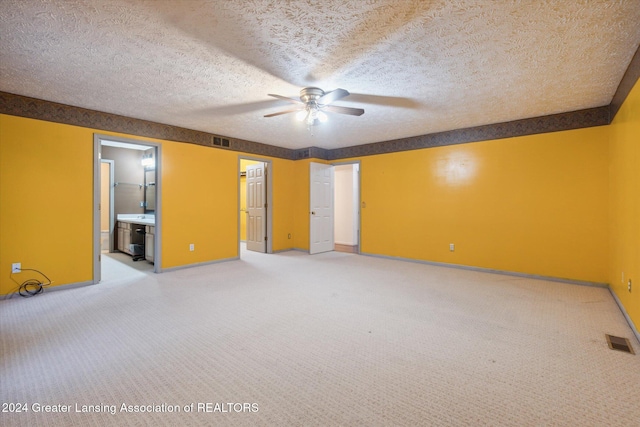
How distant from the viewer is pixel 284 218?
6.83 meters

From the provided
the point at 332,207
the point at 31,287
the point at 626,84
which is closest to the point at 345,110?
the point at 626,84

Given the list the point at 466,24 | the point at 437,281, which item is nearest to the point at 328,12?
the point at 466,24

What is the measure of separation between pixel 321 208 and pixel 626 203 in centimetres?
488

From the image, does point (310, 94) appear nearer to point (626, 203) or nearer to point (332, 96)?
point (332, 96)

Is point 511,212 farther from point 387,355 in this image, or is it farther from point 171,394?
point 171,394

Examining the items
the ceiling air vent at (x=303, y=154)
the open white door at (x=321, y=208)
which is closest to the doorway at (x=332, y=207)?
the open white door at (x=321, y=208)

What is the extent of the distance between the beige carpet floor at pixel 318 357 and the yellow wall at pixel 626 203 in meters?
0.29

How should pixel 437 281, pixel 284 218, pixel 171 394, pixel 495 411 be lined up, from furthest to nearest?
pixel 284 218, pixel 437 281, pixel 171 394, pixel 495 411

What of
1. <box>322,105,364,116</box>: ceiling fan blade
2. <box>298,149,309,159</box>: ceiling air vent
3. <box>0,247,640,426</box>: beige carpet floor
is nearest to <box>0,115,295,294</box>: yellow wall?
<box>0,247,640,426</box>: beige carpet floor

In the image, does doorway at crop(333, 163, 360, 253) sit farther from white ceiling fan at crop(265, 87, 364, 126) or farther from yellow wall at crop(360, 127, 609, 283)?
white ceiling fan at crop(265, 87, 364, 126)

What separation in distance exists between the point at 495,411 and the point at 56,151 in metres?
5.14

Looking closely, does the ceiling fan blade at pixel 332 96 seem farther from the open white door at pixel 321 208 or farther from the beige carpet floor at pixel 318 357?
the open white door at pixel 321 208

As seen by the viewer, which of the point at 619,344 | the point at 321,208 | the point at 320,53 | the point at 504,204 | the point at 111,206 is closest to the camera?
the point at 619,344

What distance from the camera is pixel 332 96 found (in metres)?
2.92
